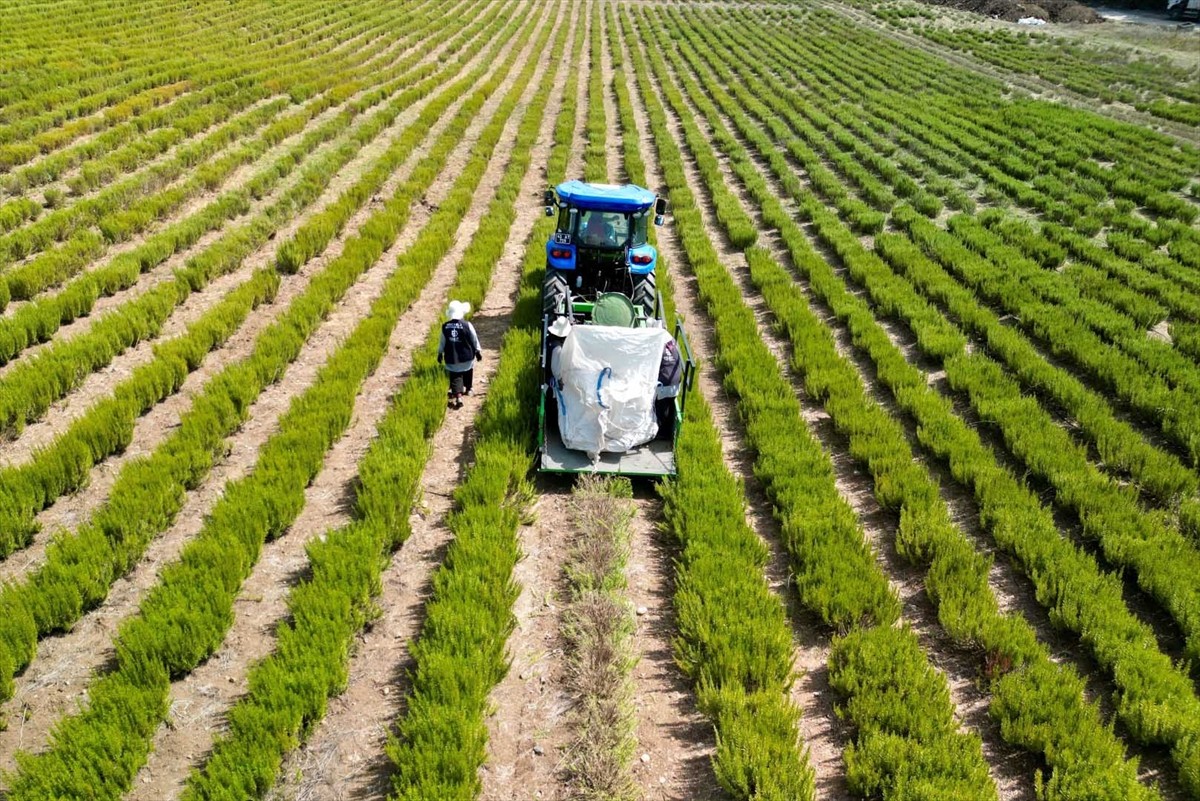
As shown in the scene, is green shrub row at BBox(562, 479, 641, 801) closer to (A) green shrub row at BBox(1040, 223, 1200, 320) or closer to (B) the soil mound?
(A) green shrub row at BBox(1040, 223, 1200, 320)

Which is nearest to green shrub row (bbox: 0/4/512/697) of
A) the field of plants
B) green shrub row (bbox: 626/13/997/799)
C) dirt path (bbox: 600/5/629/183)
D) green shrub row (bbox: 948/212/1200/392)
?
the field of plants

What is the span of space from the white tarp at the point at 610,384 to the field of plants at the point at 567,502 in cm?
52

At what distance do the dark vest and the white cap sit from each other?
3.55 ft

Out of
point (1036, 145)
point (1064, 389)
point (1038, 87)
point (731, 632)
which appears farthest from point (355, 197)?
point (1038, 87)

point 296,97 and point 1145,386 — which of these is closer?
point 1145,386

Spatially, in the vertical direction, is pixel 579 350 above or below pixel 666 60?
below

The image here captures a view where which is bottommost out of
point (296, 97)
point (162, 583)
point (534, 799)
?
point (534, 799)

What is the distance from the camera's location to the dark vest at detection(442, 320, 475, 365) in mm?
7898

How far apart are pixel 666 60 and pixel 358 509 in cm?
3530

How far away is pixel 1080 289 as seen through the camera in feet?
38.5

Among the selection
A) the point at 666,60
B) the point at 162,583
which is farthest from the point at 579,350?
the point at 666,60

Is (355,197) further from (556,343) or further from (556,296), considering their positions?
(556,343)

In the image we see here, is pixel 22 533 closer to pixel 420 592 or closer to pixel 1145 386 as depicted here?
pixel 420 592

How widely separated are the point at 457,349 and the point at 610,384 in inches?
77.3
